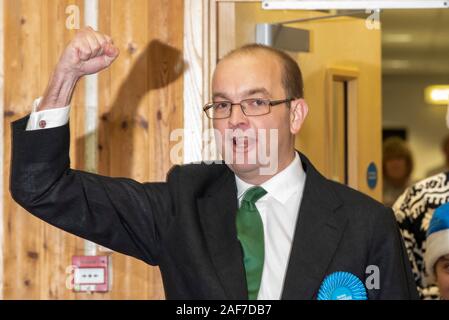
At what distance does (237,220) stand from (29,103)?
4.48ft

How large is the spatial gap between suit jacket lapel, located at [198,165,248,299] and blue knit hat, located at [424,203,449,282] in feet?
2.94

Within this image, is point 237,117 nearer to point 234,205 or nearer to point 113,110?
point 234,205

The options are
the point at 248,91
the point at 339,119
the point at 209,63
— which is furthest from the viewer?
the point at 339,119

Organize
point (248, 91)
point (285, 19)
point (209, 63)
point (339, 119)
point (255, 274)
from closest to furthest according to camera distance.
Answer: point (255, 274)
point (248, 91)
point (209, 63)
point (285, 19)
point (339, 119)

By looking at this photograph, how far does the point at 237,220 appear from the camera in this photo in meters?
1.85

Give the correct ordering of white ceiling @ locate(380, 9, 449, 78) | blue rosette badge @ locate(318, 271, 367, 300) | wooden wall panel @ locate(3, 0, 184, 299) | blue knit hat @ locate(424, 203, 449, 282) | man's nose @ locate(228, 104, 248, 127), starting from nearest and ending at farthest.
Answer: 1. blue rosette badge @ locate(318, 271, 367, 300)
2. man's nose @ locate(228, 104, 248, 127)
3. blue knit hat @ locate(424, 203, 449, 282)
4. wooden wall panel @ locate(3, 0, 184, 299)
5. white ceiling @ locate(380, 9, 449, 78)

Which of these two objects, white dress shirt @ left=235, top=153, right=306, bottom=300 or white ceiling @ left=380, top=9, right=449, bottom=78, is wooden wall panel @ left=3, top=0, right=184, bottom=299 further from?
white ceiling @ left=380, top=9, right=449, bottom=78

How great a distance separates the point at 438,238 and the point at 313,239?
929 mm

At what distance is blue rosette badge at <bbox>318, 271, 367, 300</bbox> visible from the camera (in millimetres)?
1738

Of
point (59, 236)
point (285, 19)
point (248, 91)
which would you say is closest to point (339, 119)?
point (285, 19)

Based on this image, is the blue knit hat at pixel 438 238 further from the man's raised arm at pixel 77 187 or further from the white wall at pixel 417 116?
the white wall at pixel 417 116

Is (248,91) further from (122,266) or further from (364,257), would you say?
(122,266)

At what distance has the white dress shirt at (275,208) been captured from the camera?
1.77m

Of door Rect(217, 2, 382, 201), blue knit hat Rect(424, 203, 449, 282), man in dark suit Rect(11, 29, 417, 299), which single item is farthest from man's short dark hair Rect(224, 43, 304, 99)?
door Rect(217, 2, 382, 201)
